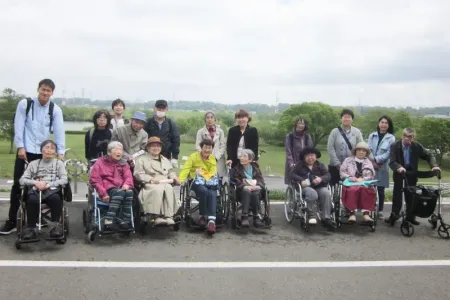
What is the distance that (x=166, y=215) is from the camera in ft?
14.8

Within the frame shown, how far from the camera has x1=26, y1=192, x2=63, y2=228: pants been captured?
158 inches

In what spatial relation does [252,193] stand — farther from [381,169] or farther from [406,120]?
[406,120]

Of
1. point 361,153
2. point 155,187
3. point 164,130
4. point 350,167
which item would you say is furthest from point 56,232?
point 361,153

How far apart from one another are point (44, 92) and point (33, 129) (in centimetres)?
45

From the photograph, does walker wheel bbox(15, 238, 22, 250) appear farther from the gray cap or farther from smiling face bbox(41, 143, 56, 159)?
the gray cap

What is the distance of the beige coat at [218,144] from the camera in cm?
554

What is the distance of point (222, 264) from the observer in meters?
3.72

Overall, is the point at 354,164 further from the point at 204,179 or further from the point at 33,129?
the point at 33,129

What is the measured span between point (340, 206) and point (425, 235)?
1.08 meters

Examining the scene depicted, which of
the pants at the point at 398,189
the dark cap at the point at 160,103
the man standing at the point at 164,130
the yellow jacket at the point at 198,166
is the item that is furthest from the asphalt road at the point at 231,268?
the dark cap at the point at 160,103

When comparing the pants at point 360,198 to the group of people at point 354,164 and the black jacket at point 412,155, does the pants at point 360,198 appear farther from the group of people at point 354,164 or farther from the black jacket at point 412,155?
the black jacket at point 412,155

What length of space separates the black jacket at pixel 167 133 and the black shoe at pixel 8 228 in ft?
6.62

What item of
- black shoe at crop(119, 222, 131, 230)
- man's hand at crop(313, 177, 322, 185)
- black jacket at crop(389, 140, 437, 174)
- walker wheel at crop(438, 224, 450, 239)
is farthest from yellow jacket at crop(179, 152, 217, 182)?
walker wheel at crop(438, 224, 450, 239)

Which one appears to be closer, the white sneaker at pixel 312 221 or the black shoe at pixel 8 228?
the black shoe at pixel 8 228
